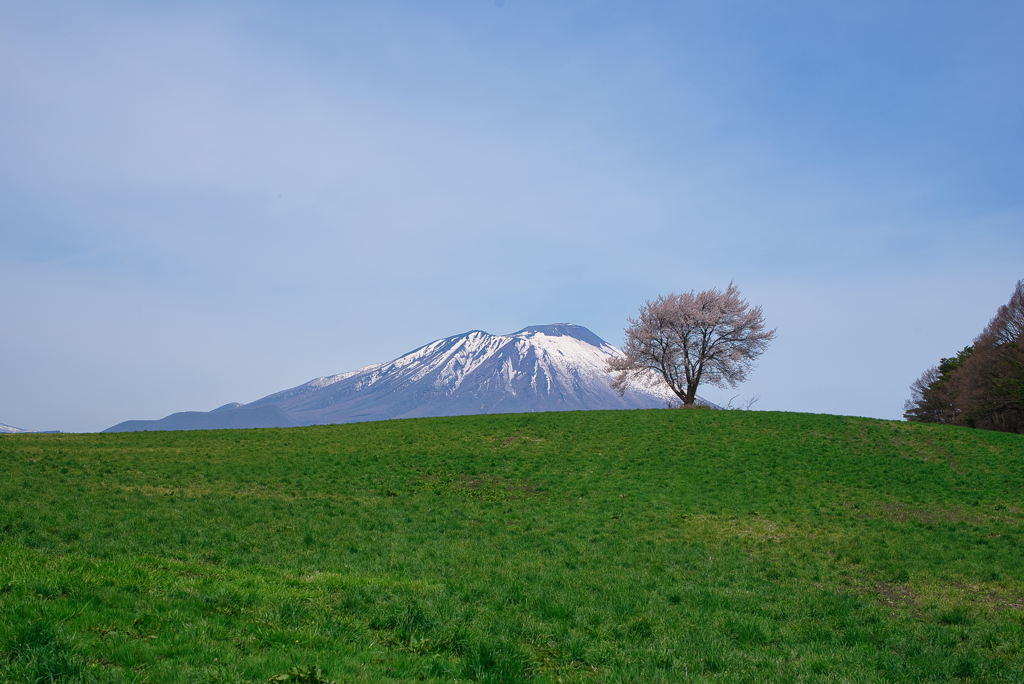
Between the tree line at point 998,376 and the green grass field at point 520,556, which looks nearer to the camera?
the green grass field at point 520,556

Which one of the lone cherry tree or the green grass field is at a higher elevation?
the lone cherry tree

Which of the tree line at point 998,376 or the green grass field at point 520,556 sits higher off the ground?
the tree line at point 998,376

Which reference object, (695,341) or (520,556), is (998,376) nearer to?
(695,341)

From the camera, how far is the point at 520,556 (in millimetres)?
15414

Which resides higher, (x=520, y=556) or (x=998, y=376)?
(x=998, y=376)

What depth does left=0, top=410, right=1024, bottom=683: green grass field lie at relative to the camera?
695cm

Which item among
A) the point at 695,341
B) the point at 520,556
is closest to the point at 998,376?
the point at 695,341

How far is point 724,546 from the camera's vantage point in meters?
17.8

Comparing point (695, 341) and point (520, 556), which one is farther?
point (695, 341)

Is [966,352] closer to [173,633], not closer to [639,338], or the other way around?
[639,338]

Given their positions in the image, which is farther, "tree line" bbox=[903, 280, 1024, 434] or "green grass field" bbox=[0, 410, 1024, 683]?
"tree line" bbox=[903, 280, 1024, 434]

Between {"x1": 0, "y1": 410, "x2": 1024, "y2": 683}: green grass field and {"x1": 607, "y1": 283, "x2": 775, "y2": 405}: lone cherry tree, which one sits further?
{"x1": 607, "y1": 283, "x2": 775, "y2": 405}: lone cherry tree

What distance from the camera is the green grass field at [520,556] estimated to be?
22.8 ft

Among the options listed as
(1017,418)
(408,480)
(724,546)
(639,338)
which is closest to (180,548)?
(408,480)
